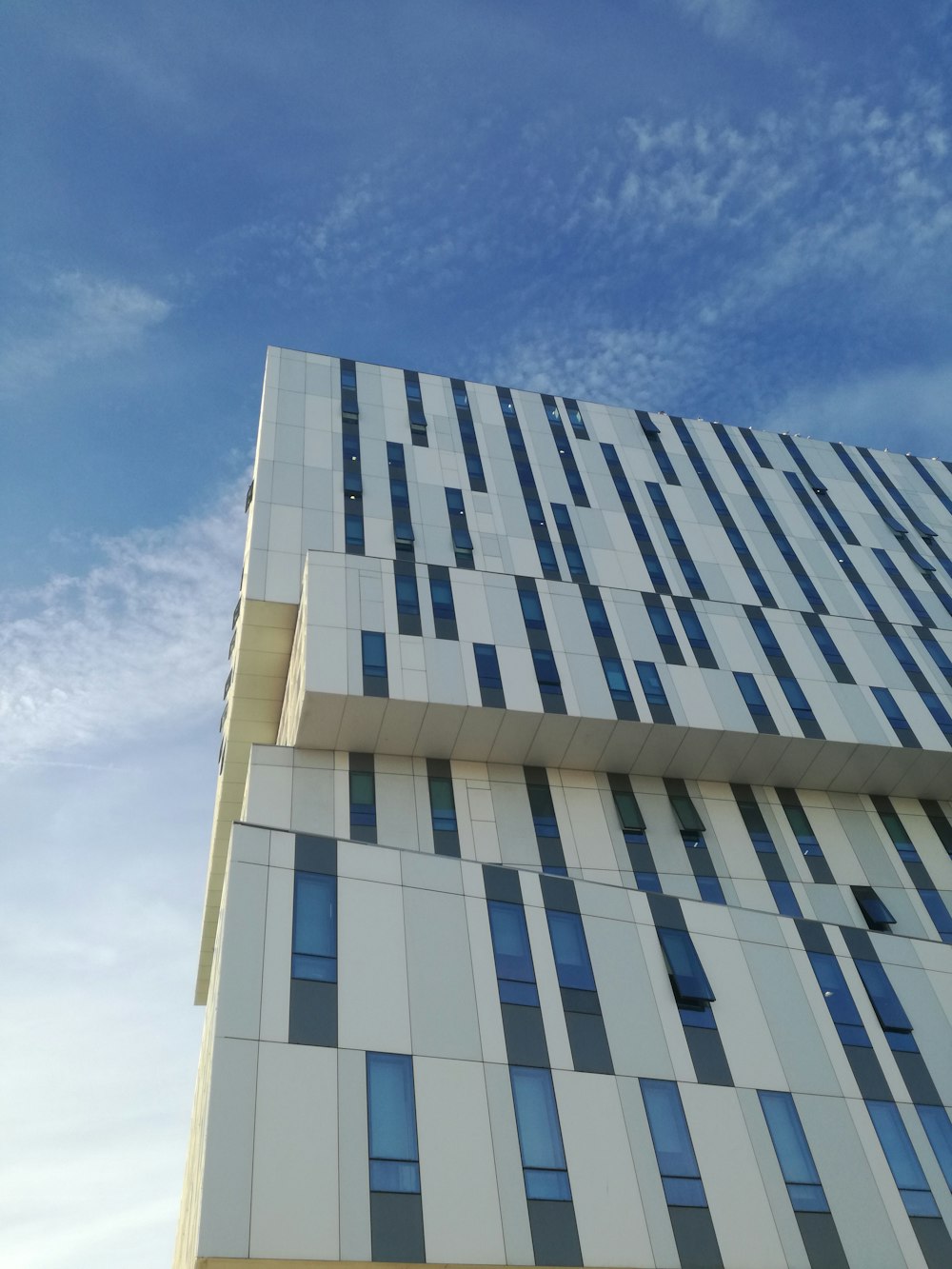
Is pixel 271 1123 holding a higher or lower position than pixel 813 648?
lower

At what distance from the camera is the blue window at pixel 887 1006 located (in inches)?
1027

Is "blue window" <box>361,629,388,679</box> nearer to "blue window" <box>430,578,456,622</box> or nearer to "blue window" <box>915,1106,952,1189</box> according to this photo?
"blue window" <box>430,578,456,622</box>

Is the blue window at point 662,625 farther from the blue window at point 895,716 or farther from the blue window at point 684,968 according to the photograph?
the blue window at point 684,968

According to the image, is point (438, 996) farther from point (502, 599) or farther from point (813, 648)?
point (813, 648)

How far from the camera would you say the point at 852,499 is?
2279 inches

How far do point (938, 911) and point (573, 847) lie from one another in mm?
14312

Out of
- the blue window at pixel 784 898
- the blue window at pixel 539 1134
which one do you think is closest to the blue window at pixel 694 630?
the blue window at pixel 784 898

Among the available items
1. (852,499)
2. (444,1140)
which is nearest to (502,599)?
(444,1140)

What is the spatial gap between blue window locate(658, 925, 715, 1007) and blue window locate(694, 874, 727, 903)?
785 centimetres

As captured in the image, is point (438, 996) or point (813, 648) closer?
point (438, 996)

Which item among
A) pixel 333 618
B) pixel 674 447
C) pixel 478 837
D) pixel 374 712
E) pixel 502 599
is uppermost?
pixel 674 447

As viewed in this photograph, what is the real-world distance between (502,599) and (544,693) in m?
5.43

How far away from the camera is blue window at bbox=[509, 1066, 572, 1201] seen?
20.2m

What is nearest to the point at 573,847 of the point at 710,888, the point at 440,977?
the point at 710,888
